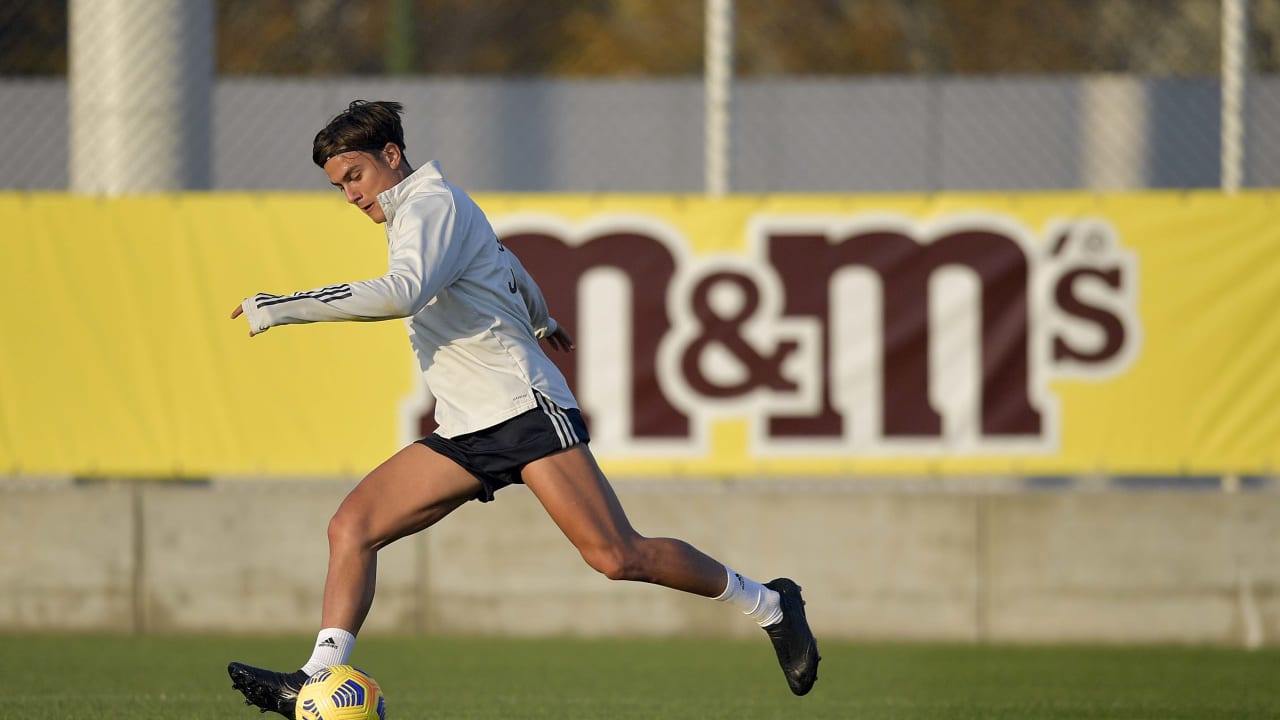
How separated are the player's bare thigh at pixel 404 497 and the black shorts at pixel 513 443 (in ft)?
0.13

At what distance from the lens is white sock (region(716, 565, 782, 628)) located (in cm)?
618

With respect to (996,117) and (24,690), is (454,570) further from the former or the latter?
(996,117)

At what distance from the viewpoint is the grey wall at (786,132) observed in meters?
11.0

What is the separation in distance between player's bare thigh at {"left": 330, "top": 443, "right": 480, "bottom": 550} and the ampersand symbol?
386 centimetres

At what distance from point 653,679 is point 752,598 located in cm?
199

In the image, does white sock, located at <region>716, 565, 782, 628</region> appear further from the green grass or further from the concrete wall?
the concrete wall

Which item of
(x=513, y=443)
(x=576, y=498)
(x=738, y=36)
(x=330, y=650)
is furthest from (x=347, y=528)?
(x=738, y=36)

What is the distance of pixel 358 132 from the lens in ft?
18.7

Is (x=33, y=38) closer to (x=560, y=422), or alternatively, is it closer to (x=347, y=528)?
(x=347, y=528)

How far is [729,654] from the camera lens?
906 centimetres

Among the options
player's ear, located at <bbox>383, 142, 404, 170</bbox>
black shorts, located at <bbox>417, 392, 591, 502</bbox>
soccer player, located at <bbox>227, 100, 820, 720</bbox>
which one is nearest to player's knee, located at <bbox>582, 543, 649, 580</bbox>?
soccer player, located at <bbox>227, 100, 820, 720</bbox>

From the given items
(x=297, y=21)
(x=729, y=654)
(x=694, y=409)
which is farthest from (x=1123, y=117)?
(x=297, y=21)

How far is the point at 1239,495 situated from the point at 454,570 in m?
4.33

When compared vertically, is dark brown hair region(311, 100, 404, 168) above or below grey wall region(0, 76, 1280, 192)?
below
